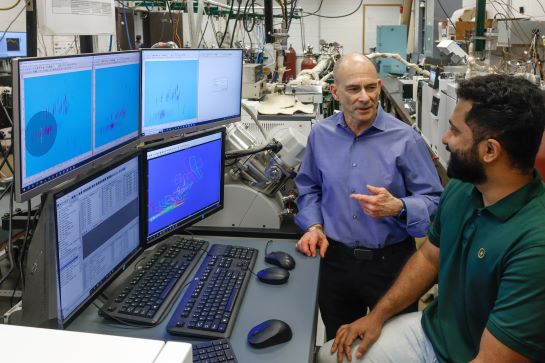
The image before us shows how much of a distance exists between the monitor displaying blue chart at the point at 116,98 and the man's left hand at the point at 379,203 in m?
0.76

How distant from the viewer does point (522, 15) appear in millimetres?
3869

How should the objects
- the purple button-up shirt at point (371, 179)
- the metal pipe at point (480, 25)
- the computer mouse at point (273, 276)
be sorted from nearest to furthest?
the computer mouse at point (273, 276)
the purple button-up shirt at point (371, 179)
the metal pipe at point (480, 25)

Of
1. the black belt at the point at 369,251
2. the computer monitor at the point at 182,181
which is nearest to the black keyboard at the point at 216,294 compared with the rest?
the computer monitor at the point at 182,181

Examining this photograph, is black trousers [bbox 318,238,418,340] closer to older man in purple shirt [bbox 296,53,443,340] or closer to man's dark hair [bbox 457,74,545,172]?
older man in purple shirt [bbox 296,53,443,340]

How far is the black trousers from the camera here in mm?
1937

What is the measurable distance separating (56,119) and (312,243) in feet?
3.23

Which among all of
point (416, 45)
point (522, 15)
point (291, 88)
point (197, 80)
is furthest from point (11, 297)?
point (416, 45)

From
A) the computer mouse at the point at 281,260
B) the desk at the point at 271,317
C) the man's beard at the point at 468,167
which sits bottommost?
the desk at the point at 271,317

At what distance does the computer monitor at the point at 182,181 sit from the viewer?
5.20 feet

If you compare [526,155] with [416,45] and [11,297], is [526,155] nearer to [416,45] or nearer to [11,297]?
[11,297]

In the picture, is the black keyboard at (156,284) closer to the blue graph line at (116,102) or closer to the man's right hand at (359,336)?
the blue graph line at (116,102)

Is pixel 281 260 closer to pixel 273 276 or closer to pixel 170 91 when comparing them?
pixel 273 276

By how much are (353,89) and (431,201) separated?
20.4 inches

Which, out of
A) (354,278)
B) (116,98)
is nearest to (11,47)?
(116,98)
